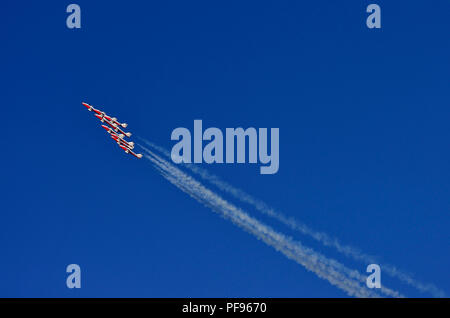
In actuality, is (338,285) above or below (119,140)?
below
